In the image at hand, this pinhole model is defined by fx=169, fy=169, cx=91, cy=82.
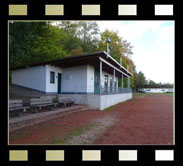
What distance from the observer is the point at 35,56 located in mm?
21797

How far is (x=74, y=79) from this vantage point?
15281mm

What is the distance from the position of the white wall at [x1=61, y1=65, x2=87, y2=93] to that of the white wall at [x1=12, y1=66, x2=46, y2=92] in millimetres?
2222

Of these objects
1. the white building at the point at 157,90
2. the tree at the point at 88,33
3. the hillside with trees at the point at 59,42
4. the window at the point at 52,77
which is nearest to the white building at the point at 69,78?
the window at the point at 52,77

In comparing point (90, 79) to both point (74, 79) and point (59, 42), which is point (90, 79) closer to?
point (74, 79)

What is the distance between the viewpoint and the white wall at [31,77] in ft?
46.2

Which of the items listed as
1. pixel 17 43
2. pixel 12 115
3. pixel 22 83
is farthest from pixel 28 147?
pixel 22 83

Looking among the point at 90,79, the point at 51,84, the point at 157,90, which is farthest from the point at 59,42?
the point at 157,90

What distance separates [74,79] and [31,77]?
12.4 ft

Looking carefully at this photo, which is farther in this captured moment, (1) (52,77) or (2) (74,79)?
(2) (74,79)

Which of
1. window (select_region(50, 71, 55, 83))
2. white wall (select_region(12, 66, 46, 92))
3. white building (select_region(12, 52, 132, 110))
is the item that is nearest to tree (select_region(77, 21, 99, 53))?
white building (select_region(12, 52, 132, 110))

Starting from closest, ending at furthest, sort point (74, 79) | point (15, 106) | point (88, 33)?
1. point (15, 106)
2. point (74, 79)
3. point (88, 33)

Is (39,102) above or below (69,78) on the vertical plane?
below

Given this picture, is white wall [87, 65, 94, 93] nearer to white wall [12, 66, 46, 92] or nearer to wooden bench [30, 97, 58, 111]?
white wall [12, 66, 46, 92]
